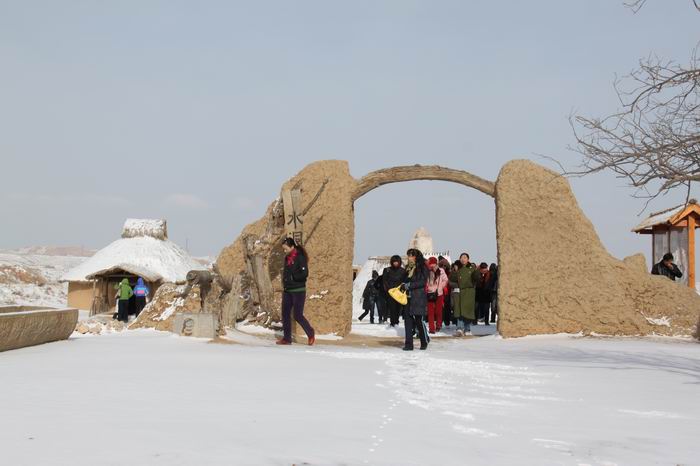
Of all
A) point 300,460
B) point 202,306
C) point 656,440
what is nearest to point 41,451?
point 300,460

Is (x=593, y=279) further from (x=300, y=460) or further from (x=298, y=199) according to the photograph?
(x=300, y=460)

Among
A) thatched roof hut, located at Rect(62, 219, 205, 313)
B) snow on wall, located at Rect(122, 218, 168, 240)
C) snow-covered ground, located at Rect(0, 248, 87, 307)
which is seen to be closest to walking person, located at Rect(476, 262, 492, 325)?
thatched roof hut, located at Rect(62, 219, 205, 313)

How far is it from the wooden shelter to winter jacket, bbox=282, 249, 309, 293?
464 inches

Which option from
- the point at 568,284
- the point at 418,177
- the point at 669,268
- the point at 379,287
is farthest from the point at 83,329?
the point at 669,268

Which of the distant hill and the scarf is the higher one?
the distant hill

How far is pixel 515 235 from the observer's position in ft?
47.2

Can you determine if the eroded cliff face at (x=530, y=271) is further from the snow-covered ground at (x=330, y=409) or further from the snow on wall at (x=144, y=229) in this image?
the snow on wall at (x=144, y=229)

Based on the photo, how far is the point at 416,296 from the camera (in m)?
11.5

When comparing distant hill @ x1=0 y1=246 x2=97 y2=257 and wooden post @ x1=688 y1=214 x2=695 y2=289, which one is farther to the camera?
distant hill @ x1=0 y1=246 x2=97 y2=257

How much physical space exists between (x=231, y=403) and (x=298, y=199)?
8815 mm

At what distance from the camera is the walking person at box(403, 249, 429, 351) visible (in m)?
11.4

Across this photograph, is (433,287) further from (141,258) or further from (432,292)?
(141,258)

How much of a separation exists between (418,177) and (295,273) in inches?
182

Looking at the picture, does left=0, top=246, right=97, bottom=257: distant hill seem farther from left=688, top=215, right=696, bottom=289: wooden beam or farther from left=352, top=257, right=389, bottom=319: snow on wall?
left=688, top=215, right=696, bottom=289: wooden beam
